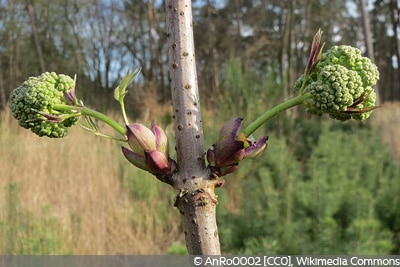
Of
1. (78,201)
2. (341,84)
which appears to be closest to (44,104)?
(341,84)

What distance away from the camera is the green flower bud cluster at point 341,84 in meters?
0.56

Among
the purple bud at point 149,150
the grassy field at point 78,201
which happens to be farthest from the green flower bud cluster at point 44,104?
the grassy field at point 78,201

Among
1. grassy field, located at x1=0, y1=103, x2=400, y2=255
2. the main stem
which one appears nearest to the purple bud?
the main stem

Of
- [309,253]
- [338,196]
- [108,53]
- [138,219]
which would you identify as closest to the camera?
[309,253]

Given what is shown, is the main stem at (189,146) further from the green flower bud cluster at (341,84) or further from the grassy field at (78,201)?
the grassy field at (78,201)

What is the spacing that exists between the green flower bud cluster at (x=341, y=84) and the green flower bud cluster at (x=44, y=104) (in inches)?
12.1

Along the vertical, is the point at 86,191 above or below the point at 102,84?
below

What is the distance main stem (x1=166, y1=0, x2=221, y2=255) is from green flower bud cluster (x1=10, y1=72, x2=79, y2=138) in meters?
0.15

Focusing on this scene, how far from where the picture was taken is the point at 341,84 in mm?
555

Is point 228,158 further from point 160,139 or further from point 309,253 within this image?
point 309,253

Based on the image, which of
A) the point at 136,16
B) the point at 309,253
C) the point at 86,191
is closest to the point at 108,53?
the point at 136,16

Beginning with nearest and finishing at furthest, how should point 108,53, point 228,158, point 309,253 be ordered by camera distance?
1. point 228,158
2. point 309,253
3. point 108,53

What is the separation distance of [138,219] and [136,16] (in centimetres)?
785

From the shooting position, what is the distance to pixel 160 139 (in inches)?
22.9
